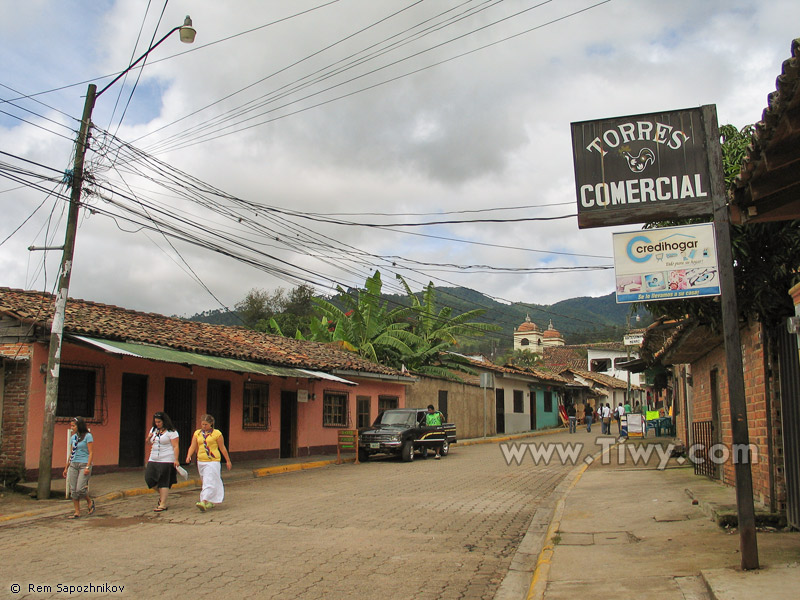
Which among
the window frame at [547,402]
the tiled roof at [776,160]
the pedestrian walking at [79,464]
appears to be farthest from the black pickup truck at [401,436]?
the window frame at [547,402]

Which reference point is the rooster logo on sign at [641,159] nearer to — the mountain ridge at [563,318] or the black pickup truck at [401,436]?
the black pickup truck at [401,436]

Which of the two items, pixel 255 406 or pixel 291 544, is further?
pixel 255 406

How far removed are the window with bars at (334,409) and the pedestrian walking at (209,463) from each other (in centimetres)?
1260

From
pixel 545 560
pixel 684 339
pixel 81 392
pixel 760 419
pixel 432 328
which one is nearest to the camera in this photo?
pixel 545 560

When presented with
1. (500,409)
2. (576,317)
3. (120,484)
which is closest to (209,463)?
(120,484)

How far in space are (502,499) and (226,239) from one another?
8002 mm

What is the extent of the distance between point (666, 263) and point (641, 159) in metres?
1.06

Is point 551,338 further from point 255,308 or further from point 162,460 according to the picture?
point 162,460

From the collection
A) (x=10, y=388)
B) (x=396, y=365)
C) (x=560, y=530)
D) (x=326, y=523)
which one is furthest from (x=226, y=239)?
(x=396, y=365)

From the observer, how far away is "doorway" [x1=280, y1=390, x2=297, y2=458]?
870 inches

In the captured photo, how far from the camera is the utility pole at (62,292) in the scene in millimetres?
12133

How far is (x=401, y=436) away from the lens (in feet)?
66.9

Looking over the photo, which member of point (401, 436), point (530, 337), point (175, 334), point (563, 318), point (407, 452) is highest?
point (563, 318)

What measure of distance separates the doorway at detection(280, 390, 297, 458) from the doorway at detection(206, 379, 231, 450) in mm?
2895
